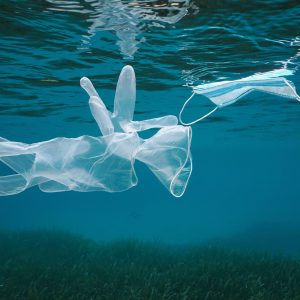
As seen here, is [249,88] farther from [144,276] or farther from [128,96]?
[144,276]

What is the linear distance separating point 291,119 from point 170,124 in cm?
2296

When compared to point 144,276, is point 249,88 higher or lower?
higher

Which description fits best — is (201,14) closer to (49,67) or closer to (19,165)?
(19,165)

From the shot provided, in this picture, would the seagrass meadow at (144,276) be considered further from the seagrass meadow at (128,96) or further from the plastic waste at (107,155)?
the plastic waste at (107,155)

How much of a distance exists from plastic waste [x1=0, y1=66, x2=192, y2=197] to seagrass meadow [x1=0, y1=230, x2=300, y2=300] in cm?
483

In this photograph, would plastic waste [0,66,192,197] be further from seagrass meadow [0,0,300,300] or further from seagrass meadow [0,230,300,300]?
seagrass meadow [0,230,300,300]

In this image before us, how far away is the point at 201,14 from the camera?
811 cm

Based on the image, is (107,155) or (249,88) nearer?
(107,155)

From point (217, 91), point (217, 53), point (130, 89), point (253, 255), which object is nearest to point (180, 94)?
point (217, 53)

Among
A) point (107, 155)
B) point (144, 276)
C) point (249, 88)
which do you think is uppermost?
point (249, 88)

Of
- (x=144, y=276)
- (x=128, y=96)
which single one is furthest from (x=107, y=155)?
(x=144, y=276)

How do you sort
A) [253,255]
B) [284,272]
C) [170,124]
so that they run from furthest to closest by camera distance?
[253,255]
[284,272]
[170,124]

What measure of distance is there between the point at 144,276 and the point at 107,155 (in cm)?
691

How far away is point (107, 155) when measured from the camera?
198 inches
